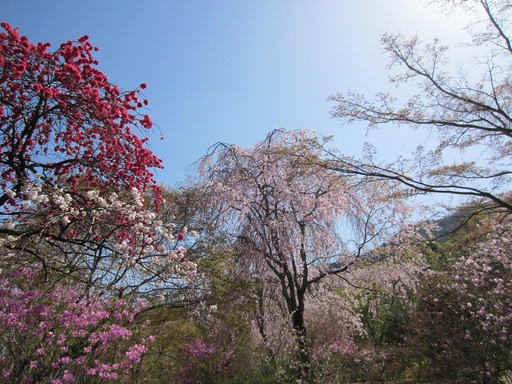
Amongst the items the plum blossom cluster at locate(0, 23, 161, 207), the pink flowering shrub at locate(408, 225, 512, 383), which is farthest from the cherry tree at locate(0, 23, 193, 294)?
the pink flowering shrub at locate(408, 225, 512, 383)

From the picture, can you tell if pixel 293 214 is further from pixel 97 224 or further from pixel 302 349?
pixel 97 224

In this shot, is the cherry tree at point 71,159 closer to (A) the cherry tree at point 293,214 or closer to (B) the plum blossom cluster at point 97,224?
(B) the plum blossom cluster at point 97,224

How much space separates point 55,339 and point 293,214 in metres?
5.35

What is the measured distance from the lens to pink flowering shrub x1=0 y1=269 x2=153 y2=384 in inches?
158

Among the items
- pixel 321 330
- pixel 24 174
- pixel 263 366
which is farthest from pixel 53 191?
pixel 321 330

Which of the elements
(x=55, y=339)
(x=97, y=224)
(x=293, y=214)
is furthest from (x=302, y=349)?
(x=97, y=224)

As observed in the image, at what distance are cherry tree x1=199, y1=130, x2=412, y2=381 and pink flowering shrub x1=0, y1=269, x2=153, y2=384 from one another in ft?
12.9

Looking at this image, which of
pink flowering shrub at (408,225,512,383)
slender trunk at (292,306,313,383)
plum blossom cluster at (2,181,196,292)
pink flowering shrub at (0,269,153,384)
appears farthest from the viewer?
slender trunk at (292,306,313,383)

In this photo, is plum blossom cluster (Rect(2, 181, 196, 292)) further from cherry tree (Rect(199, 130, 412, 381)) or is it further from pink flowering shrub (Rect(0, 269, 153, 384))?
cherry tree (Rect(199, 130, 412, 381))

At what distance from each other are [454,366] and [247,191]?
575 centimetres

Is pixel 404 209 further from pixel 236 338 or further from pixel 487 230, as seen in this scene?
pixel 236 338

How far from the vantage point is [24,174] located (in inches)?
161

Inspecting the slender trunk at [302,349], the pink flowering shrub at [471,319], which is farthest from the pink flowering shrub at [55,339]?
the pink flowering shrub at [471,319]

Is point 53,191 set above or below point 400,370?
above
